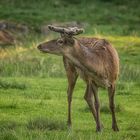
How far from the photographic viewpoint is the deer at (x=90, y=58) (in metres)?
13.1

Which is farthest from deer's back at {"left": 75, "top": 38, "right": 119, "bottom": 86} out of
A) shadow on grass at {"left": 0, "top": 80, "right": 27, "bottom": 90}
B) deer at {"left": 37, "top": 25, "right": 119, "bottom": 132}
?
shadow on grass at {"left": 0, "top": 80, "right": 27, "bottom": 90}

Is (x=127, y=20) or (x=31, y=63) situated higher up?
(x=31, y=63)

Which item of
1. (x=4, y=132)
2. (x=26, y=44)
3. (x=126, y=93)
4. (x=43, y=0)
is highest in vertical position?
(x=4, y=132)

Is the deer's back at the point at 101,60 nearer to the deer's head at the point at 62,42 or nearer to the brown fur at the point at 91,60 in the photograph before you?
the brown fur at the point at 91,60

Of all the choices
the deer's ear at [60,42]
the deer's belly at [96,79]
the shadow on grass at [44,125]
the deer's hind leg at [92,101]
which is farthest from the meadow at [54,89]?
the deer's ear at [60,42]

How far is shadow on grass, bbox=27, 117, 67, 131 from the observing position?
12913 millimetres

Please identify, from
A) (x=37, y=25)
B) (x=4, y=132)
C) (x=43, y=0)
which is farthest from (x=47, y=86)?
(x=43, y=0)

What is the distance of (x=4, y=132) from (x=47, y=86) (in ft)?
27.0

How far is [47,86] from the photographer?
19828 mm

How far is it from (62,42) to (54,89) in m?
6.46

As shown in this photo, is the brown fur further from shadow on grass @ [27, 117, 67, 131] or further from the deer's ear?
shadow on grass @ [27, 117, 67, 131]

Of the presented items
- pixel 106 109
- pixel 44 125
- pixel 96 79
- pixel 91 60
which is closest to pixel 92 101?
pixel 96 79

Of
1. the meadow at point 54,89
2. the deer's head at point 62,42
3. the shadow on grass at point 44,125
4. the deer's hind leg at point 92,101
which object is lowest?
the meadow at point 54,89

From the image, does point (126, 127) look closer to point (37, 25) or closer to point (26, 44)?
point (26, 44)
